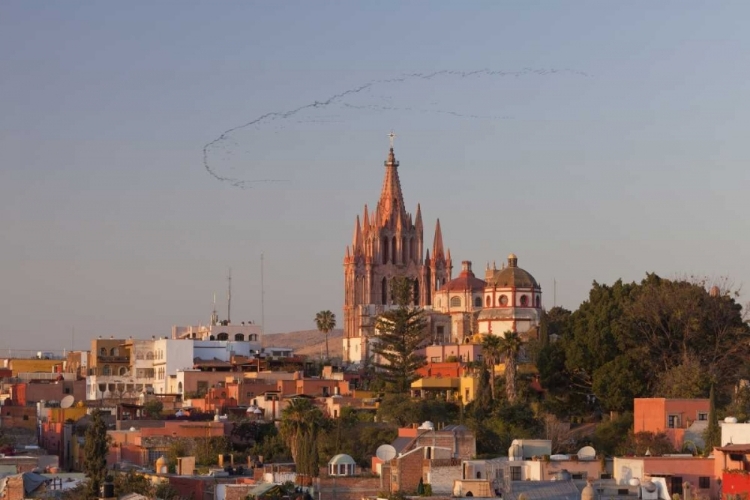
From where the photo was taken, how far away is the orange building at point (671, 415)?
57.5m

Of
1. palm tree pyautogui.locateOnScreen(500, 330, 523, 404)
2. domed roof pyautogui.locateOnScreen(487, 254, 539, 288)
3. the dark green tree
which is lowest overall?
the dark green tree

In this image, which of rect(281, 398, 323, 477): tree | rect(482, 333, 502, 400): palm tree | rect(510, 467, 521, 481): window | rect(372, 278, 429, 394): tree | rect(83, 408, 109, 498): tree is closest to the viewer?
rect(510, 467, 521, 481): window

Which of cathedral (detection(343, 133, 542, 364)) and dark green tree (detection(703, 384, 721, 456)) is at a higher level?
cathedral (detection(343, 133, 542, 364))

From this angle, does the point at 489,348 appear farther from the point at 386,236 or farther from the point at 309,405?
the point at 386,236

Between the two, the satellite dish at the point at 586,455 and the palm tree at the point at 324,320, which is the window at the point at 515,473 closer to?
the satellite dish at the point at 586,455

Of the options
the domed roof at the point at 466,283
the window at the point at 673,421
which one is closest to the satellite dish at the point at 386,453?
the window at the point at 673,421

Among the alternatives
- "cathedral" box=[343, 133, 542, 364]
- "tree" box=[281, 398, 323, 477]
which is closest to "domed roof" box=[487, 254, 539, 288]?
"cathedral" box=[343, 133, 542, 364]

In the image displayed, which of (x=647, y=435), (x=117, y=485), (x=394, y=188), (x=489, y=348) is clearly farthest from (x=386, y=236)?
(x=117, y=485)

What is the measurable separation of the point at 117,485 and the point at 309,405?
65.9ft

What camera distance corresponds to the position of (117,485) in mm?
47125

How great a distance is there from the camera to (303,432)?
60125 mm

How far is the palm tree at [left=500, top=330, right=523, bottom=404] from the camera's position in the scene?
69062 mm

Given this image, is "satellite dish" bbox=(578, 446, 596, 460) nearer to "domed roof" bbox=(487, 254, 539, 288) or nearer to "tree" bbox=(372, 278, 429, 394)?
"tree" bbox=(372, 278, 429, 394)

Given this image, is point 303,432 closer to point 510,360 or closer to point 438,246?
point 510,360
